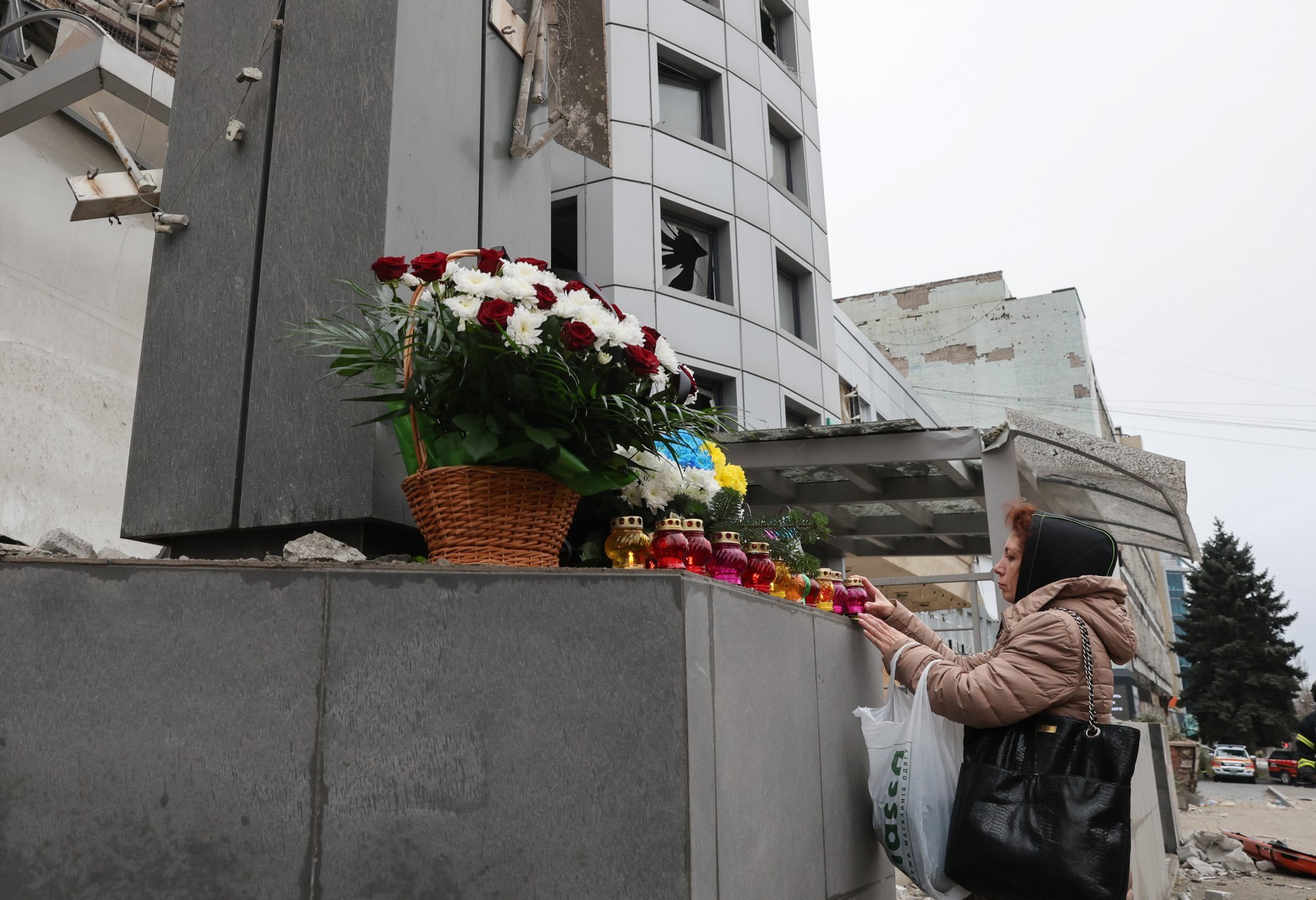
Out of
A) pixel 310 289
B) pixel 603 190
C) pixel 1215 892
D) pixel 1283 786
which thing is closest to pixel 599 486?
pixel 310 289

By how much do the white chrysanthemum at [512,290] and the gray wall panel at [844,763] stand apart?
51.7 inches

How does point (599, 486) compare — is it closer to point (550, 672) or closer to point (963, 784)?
point (550, 672)

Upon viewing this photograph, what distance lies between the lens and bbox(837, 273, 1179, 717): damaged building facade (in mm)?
35375

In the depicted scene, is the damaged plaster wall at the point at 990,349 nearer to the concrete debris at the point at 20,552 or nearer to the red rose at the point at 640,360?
the red rose at the point at 640,360

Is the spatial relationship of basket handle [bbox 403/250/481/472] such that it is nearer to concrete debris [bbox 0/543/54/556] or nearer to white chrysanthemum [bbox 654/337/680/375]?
white chrysanthemum [bbox 654/337/680/375]

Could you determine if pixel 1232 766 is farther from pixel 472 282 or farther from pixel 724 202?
pixel 472 282

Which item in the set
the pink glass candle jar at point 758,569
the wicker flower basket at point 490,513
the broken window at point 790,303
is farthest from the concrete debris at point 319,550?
the broken window at point 790,303

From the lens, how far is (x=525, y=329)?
8.29ft

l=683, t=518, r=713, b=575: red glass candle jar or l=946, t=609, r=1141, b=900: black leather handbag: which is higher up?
l=683, t=518, r=713, b=575: red glass candle jar

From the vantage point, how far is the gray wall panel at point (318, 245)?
3219 mm

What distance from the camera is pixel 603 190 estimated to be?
15.5 meters

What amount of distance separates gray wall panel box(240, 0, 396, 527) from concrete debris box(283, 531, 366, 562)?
16.3 inches

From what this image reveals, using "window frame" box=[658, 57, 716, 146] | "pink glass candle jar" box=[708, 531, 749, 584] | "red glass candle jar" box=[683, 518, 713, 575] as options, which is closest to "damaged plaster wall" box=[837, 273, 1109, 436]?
"window frame" box=[658, 57, 716, 146]

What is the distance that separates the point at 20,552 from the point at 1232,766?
3547cm
